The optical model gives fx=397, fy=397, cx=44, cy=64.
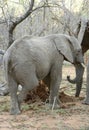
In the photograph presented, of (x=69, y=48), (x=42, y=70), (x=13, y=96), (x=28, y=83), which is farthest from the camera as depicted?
(x=69, y=48)

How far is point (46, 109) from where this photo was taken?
725cm

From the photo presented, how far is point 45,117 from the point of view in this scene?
6.55m

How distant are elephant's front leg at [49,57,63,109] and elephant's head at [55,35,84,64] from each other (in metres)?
0.25

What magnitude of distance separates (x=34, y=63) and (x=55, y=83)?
0.97 metres

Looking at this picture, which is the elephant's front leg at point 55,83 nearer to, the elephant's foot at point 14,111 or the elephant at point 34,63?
the elephant at point 34,63

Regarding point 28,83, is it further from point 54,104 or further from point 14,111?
point 54,104

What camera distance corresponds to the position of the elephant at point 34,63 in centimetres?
668

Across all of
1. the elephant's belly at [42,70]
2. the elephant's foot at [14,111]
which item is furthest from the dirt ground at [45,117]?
the elephant's belly at [42,70]

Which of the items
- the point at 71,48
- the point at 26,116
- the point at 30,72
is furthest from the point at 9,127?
the point at 71,48

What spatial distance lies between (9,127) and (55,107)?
5.96ft

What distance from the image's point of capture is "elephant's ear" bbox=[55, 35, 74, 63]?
760cm

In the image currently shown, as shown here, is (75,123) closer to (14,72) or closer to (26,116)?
(26,116)

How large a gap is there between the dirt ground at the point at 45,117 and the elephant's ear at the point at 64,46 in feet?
3.19

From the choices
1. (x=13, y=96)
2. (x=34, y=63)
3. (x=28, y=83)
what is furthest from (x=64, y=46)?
(x=13, y=96)
